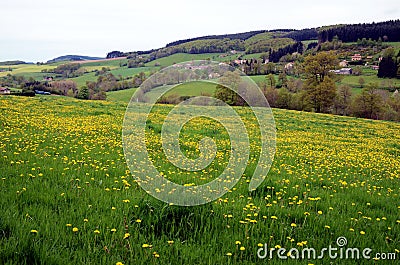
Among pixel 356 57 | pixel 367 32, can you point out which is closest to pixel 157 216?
pixel 356 57

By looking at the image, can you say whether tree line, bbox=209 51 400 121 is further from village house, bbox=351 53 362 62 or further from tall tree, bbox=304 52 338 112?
village house, bbox=351 53 362 62

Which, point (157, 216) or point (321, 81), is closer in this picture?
point (157, 216)

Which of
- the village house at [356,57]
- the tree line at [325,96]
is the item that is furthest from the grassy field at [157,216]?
the village house at [356,57]

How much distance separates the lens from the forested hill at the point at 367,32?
152 m

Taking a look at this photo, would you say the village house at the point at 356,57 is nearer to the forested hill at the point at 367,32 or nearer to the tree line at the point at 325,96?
the forested hill at the point at 367,32

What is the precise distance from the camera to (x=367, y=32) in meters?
159

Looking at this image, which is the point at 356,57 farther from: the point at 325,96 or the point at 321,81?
the point at 325,96

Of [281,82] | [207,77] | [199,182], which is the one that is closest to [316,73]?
[281,82]

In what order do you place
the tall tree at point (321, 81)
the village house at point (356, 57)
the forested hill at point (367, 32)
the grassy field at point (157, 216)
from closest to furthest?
the grassy field at point (157, 216)
the tall tree at point (321, 81)
the village house at point (356, 57)
the forested hill at point (367, 32)

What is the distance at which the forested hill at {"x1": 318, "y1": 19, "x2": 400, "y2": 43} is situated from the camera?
500 ft

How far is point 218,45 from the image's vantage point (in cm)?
19200

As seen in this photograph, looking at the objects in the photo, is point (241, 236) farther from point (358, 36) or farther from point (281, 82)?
point (358, 36)

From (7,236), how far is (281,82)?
88.6 metres

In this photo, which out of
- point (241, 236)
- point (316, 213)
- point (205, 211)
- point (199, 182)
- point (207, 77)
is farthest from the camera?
point (207, 77)
